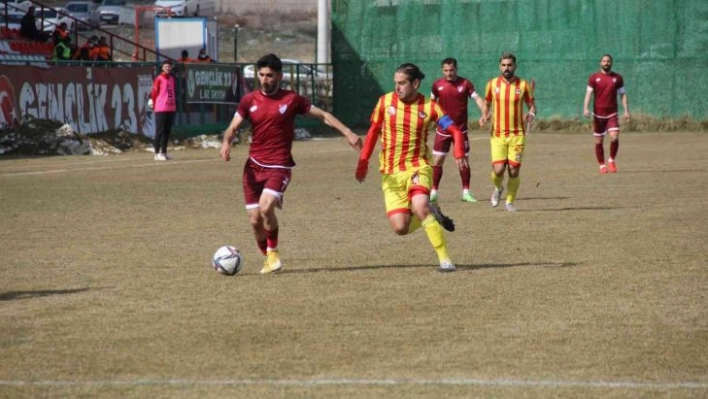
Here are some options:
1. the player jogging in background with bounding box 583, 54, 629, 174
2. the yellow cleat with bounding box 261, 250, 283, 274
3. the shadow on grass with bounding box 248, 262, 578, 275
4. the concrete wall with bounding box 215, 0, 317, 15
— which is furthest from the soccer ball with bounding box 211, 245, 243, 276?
the concrete wall with bounding box 215, 0, 317, 15

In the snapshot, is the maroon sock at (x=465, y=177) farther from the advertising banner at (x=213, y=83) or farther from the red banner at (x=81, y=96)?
the advertising banner at (x=213, y=83)

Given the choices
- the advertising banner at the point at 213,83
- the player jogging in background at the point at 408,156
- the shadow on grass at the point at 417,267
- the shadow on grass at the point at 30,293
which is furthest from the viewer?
the advertising banner at the point at 213,83

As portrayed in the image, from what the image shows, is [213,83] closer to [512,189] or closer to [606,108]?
[606,108]

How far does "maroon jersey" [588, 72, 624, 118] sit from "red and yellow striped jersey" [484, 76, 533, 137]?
6.65m

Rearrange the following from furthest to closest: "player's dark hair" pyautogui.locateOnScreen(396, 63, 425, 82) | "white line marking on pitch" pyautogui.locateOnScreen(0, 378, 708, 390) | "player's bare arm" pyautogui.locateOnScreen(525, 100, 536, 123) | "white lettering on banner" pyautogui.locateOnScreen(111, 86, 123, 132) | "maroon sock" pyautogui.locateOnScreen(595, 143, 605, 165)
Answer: "white lettering on banner" pyautogui.locateOnScreen(111, 86, 123, 132) < "maroon sock" pyautogui.locateOnScreen(595, 143, 605, 165) < "player's bare arm" pyautogui.locateOnScreen(525, 100, 536, 123) < "player's dark hair" pyautogui.locateOnScreen(396, 63, 425, 82) < "white line marking on pitch" pyautogui.locateOnScreen(0, 378, 708, 390)

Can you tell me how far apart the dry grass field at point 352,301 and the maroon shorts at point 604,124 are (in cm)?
501

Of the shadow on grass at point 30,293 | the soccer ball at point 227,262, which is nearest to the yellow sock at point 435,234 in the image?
the soccer ball at point 227,262

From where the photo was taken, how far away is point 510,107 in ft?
58.1

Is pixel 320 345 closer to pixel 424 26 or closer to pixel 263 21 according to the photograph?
pixel 424 26

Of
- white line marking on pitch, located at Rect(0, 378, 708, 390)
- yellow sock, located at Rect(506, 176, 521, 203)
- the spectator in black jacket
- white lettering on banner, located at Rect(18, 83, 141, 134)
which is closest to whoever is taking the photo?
white line marking on pitch, located at Rect(0, 378, 708, 390)

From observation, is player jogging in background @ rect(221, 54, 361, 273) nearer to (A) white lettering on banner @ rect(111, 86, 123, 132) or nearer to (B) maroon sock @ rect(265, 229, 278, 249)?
(B) maroon sock @ rect(265, 229, 278, 249)

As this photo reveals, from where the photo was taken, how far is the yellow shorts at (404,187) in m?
11.5

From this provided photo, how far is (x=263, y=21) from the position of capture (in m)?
75.6

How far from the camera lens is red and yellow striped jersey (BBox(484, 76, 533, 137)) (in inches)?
696
